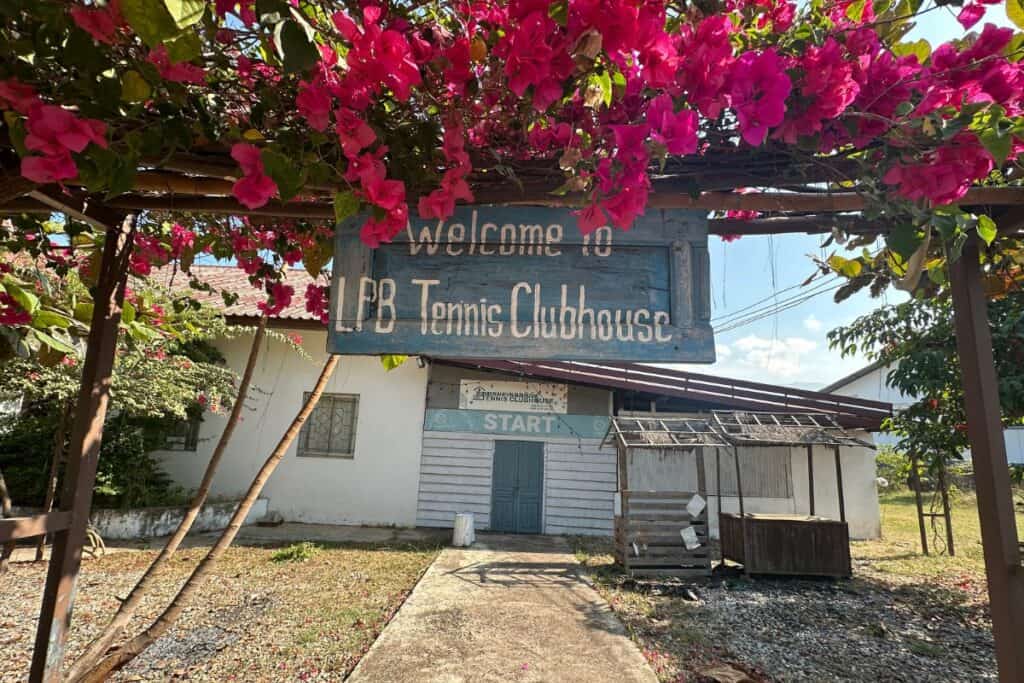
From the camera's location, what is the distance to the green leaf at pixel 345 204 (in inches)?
51.9

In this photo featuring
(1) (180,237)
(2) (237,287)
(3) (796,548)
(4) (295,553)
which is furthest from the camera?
(2) (237,287)

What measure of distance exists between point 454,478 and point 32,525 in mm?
8704

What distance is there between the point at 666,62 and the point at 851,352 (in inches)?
254

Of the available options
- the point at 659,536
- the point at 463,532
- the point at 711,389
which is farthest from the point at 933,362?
the point at 463,532

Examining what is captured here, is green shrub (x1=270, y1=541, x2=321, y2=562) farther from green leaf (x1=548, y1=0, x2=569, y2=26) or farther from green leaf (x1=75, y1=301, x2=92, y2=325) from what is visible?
green leaf (x1=548, y1=0, x2=569, y2=26)

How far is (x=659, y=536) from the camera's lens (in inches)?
279

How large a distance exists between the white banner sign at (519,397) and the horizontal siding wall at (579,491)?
0.91 metres

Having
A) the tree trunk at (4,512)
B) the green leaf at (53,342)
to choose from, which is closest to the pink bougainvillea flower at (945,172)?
the green leaf at (53,342)

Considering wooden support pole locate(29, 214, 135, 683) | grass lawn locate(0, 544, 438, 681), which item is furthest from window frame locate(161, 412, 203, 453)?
wooden support pole locate(29, 214, 135, 683)

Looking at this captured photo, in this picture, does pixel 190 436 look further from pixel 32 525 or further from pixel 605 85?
pixel 605 85

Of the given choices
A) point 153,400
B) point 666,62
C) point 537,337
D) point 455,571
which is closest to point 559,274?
point 537,337

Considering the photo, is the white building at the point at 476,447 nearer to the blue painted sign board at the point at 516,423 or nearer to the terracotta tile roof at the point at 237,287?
the blue painted sign board at the point at 516,423

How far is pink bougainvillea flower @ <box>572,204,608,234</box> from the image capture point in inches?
53.4

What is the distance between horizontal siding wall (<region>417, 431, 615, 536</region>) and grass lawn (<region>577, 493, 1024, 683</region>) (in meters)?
1.59
